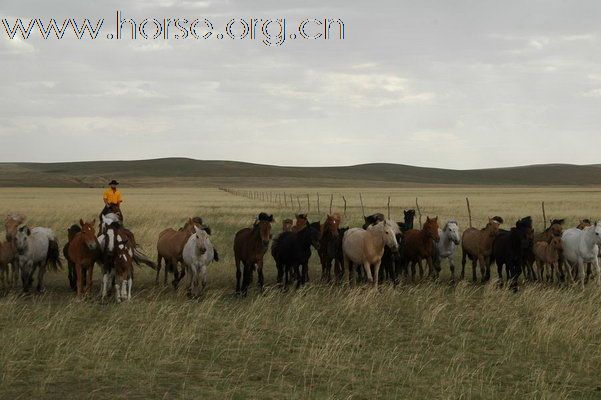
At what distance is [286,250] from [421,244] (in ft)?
10.3

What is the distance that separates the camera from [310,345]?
31.1ft

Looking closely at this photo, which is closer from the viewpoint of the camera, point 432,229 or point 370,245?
point 370,245

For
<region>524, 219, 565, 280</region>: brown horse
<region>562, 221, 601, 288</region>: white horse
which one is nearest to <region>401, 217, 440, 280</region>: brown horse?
<region>524, 219, 565, 280</region>: brown horse

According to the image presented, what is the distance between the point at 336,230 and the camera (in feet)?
48.7

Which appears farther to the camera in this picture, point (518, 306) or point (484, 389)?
point (518, 306)

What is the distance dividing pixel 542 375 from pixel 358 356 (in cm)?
227

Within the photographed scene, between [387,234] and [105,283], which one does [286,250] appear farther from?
[105,283]

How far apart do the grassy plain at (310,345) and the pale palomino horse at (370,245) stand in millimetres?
841

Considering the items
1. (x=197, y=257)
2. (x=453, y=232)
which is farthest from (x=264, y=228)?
(x=453, y=232)

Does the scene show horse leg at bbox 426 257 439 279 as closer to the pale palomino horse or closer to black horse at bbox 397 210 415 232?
the pale palomino horse

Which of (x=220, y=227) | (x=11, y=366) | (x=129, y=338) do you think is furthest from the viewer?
(x=220, y=227)

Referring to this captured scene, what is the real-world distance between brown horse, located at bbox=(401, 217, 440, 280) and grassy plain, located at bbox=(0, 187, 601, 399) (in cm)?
133

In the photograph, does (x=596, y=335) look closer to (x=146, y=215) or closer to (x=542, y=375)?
(x=542, y=375)

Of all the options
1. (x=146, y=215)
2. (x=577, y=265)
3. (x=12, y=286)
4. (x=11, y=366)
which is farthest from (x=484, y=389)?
(x=146, y=215)
